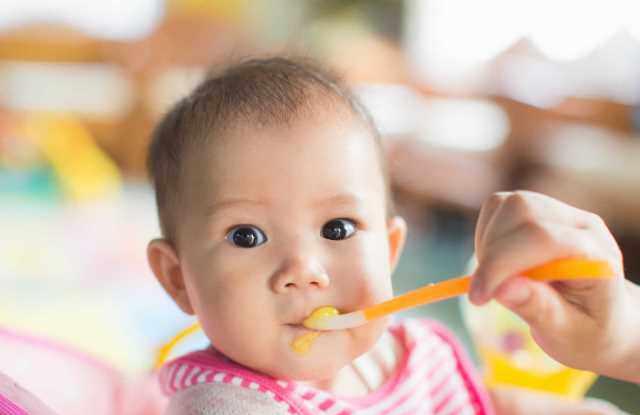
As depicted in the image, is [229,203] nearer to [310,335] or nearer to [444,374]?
[310,335]

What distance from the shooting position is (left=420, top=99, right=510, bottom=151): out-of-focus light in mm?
3572

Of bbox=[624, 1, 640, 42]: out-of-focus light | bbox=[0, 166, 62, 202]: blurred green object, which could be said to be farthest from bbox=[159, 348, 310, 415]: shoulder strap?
bbox=[624, 1, 640, 42]: out-of-focus light

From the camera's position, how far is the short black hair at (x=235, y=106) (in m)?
0.62

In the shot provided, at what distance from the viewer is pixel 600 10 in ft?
10.9

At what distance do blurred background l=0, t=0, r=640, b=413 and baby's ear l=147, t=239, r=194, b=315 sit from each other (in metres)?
0.44

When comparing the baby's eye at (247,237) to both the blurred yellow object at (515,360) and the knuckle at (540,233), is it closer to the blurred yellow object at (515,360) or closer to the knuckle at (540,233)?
the knuckle at (540,233)

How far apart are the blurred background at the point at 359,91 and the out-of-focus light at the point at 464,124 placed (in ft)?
0.03

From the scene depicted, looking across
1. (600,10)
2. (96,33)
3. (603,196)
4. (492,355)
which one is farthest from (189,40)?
(492,355)

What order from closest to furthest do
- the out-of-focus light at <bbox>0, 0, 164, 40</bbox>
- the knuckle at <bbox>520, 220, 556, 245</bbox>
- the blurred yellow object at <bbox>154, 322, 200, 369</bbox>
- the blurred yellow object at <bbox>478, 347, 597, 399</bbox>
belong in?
1. the knuckle at <bbox>520, 220, 556, 245</bbox>
2. the blurred yellow object at <bbox>154, 322, 200, 369</bbox>
3. the blurred yellow object at <bbox>478, 347, 597, 399</bbox>
4. the out-of-focus light at <bbox>0, 0, 164, 40</bbox>

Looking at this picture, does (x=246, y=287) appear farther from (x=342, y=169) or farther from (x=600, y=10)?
(x=600, y=10)

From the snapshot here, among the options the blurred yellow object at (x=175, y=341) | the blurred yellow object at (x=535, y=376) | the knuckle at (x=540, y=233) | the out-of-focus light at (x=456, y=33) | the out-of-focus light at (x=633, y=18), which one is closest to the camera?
the knuckle at (x=540, y=233)

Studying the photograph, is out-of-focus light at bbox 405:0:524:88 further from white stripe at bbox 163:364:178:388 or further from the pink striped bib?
white stripe at bbox 163:364:178:388

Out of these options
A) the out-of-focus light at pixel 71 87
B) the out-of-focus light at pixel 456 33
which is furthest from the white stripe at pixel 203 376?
the out-of-focus light at pixel 71 87

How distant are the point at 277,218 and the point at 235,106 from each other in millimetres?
97
